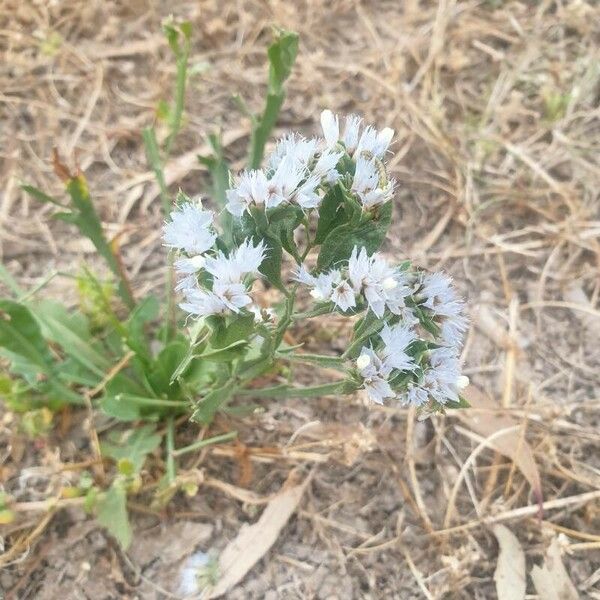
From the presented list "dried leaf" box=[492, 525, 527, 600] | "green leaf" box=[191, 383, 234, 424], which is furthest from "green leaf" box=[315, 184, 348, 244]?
"dried leaf" box=[492, 525, 527, 600]

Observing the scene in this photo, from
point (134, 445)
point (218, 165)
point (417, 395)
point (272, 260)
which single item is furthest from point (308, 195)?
point (134, 445)

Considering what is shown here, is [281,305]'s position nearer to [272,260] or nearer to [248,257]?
[272,260]

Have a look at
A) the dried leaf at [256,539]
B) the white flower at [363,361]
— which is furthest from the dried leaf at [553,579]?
the white flower at [363,361]

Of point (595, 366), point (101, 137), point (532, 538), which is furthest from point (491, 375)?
point (101, 137)

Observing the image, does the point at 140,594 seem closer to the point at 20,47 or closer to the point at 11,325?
the point at 11,325

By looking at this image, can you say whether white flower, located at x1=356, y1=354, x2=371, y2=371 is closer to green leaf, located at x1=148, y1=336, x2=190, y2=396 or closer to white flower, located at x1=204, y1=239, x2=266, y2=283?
white flower, located at x1=204, y1=239, x2=266, y2=283

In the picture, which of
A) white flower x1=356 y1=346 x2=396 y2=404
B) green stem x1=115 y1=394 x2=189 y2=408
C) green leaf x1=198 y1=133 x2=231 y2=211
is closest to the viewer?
white flower x1=356 y1=346 x2=396 y2=404

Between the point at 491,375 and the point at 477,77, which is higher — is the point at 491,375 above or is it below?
below
